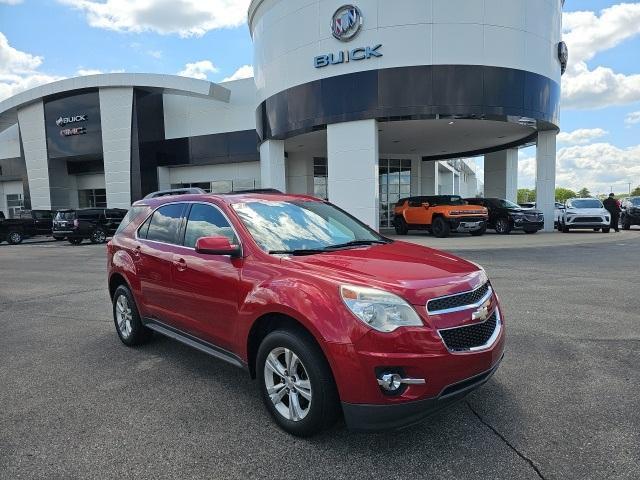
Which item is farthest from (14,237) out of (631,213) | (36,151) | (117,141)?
(631,213)

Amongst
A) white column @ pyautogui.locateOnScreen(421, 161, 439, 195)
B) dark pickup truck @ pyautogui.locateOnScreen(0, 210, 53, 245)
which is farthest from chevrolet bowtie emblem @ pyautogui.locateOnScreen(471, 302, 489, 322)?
white column @ pyautogui.locateOnScreen(421, 161, 439, 195)

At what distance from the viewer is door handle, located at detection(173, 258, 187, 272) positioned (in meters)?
4.15

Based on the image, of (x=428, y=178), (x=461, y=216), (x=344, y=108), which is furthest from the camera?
(x=428, y=178)

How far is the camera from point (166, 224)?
15.6 feet

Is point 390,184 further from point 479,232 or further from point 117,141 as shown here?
point 117,141

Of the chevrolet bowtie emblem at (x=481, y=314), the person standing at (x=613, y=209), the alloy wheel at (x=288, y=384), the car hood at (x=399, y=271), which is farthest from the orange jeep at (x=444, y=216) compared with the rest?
the alloy wheel at (x=288, y=384)

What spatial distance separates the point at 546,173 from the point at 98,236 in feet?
74.9

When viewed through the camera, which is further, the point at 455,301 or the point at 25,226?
the point at 25,226

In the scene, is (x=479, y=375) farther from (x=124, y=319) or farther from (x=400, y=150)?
(x=400, y=150)

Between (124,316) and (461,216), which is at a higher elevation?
(461,216)

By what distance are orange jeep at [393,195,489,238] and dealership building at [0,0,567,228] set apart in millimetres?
2312

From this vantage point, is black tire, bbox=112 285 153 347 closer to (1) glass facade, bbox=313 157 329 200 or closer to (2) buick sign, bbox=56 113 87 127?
(1) glass facade, bbox=313 157 329 200

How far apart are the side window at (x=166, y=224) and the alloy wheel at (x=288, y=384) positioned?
186cm

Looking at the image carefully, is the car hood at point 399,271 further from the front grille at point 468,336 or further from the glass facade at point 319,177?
the glass facade at point 319,177
